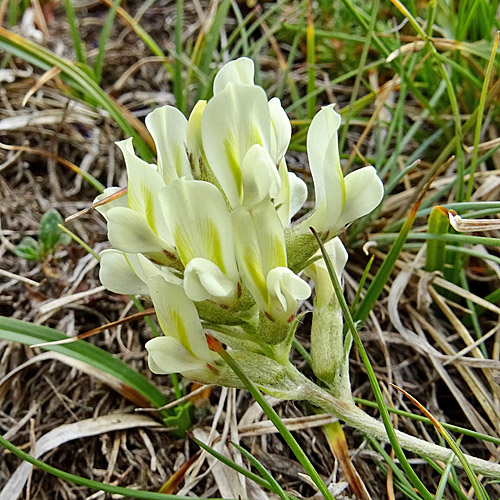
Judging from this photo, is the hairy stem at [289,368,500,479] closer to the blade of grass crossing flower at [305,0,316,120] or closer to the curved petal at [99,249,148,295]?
the curved petal at [99,249,148,295]

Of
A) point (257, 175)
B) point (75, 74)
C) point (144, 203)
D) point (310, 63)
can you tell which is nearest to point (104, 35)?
point (75, 74)

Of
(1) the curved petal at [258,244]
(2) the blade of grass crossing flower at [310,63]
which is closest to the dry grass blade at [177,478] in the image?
(1) the curved petal at [258,244]

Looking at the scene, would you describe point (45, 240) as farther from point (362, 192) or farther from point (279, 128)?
point (362, 192)

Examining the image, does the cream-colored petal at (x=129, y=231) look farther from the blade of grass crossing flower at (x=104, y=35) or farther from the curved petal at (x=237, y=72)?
the blade of grass crossing flower at (x=104, y=35)

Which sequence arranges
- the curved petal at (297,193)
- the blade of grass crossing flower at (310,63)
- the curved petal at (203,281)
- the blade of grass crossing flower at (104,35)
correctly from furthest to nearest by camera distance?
the blade of grass crossing flower at (104,35) < the blade of grass crossing flower at (310,63) < the curved petal at (297,193) < the curved petal at (203,281)

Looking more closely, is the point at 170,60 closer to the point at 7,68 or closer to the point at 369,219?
the point at 7,68

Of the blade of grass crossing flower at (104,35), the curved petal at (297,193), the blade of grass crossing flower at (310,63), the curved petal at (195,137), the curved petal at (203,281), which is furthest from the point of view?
the blade of grass crossing flower at (104,35)

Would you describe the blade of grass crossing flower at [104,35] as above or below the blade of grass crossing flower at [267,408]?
above
